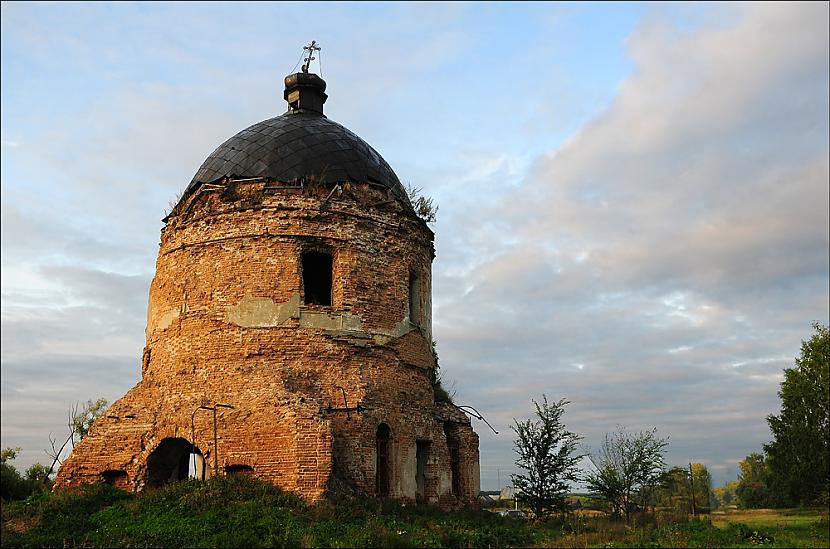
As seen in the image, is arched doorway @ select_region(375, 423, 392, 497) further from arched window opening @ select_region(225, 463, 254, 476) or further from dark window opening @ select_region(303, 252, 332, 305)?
dark window opening @ select_region(303, 252, 332, 305)

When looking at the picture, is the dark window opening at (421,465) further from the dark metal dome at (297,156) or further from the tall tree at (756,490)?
the tall tree at (756,490)

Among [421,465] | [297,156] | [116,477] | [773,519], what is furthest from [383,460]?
[773,519]

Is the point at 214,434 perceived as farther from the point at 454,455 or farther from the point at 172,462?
the point at 454,455

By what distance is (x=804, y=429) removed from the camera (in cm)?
2800

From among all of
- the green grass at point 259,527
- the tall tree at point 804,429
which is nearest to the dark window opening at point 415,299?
the green grass at point 259,527

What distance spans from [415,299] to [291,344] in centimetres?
328

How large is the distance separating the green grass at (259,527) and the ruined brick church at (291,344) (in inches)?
23.8

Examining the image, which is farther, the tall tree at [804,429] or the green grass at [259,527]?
the tall tree at [804,429]

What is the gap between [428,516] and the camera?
12445mm

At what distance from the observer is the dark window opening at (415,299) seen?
14969 mm

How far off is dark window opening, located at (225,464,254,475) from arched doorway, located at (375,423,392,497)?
91.8 inches

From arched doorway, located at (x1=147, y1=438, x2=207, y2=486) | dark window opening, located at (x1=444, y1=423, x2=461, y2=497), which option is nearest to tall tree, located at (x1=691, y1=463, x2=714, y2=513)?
dark window opening, located at (x1=444, y1=423, x2=461, y2=497)

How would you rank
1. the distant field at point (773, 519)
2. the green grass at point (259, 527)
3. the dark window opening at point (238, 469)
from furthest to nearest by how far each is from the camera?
1. the distant field at point (773, 519)
2. the dark window opening at point (238, 469)
3. the green grass at point (259, 527)

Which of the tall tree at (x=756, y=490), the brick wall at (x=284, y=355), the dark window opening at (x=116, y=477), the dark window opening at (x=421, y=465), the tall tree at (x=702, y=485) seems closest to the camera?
the brick wall at (x=284, y=355)
